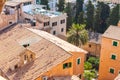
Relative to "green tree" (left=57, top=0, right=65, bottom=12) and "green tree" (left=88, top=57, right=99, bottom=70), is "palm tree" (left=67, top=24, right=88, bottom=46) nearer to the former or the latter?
"green tree" (left=88, top=57, right=99, bottom=70)

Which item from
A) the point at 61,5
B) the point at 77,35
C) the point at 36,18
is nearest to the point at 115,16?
the point at 61,5

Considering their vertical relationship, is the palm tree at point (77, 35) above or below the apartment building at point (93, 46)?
above

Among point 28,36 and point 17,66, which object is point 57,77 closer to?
point 17,66

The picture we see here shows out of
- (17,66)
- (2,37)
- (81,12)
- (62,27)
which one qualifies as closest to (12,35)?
(2,37)

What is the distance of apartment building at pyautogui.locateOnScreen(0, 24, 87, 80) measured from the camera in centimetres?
3217

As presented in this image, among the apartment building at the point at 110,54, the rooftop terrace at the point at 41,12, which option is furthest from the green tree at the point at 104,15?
the apartment building at the point at 110,54

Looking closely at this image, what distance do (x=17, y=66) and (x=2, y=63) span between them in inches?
89.1

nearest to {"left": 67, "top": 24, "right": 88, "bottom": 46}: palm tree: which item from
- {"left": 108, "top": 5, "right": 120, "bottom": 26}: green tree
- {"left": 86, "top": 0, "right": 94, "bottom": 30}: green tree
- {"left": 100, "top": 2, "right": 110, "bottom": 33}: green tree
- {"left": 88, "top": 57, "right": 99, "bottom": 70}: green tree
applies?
{"left": 88, "top": 57, "right": 99, "bottom": 70}: green tree

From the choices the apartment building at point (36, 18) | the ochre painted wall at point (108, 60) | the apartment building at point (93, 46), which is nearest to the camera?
the ochre painted wall at point (108, 60)

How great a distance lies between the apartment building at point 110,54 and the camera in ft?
131

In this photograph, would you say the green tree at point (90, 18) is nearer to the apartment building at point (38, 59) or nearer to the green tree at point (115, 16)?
the green tree at point (115, 16)

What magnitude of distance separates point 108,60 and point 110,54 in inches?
46.0

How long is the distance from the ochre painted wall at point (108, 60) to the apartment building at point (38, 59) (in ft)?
15.5

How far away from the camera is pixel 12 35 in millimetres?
43469
